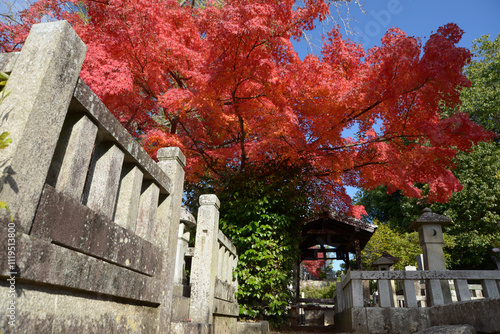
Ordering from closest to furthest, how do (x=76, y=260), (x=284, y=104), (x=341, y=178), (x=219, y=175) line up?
(x=76, y=260), (x=284, y=104), (x=219, y=175), (x=341, y=178)

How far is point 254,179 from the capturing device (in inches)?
297

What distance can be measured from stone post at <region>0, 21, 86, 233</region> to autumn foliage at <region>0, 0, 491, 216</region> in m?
4.82

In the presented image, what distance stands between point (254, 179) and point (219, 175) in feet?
3.58

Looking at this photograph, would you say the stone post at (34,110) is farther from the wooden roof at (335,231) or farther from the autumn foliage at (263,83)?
the wooden roof at (335,231)

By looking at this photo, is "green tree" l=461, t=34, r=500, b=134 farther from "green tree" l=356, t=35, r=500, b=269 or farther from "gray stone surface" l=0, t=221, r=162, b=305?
"gray stone surface" l=0, t=221, r=162, b=305

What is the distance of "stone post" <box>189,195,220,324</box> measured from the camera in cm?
371

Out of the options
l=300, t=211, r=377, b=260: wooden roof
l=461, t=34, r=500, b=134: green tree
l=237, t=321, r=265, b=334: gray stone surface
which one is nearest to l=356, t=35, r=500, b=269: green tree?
l=461, t=34, r=500, b=134: green tree

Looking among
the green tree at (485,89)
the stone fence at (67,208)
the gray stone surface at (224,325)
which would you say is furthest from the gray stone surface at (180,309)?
the green tree at (485,89)

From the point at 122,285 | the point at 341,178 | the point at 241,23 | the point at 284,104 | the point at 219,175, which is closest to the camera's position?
the point at 122,285

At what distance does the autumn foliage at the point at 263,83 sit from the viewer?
6.17m

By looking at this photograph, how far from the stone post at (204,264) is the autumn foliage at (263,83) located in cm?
314

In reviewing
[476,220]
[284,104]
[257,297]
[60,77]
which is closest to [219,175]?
[284,104]

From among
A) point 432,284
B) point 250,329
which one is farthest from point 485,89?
point 250,329

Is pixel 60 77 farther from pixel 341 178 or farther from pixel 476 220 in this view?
pixel 476 220
